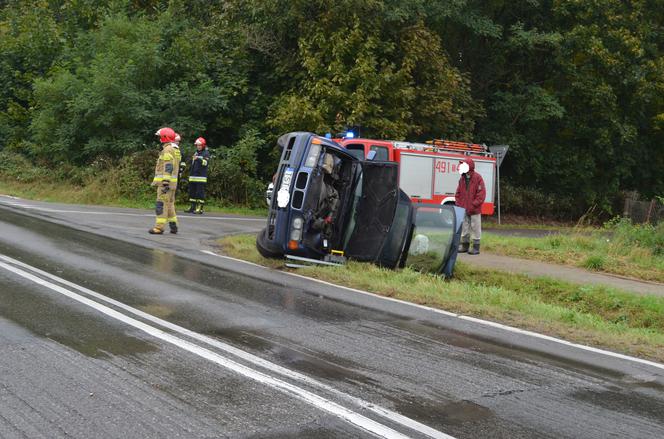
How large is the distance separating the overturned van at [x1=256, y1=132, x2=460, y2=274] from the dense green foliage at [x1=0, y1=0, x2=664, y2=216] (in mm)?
12299

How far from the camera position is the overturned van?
10.8m

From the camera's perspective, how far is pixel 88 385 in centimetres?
495

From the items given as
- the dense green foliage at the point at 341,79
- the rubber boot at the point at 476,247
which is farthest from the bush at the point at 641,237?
the dense green foliage at the point at 341,79

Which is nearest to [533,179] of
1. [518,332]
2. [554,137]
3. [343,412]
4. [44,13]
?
[554,137]

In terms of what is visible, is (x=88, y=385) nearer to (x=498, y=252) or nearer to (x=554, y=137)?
(x=498, y=252)

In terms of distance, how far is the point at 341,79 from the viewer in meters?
23.8

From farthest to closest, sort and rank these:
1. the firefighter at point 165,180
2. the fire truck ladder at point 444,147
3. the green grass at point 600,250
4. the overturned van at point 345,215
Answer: the fire truck ladder at point 444,147 < the firefighter at point 165,180 < the green grass at point 600,250 < the overturned van at point 345,215

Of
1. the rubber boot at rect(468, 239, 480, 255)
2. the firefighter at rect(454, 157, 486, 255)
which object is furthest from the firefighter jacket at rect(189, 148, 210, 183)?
the rubber boot at rect(468, 239, 480, 255)

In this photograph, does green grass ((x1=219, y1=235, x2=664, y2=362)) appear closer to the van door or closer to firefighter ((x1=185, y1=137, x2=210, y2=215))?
the van door

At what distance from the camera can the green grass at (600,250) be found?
12.9 meters

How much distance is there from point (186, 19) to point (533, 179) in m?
16.5

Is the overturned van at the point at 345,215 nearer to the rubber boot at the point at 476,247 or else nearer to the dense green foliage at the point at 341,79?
the rubber boot at the point at 476,247

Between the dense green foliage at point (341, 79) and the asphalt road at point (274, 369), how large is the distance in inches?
592

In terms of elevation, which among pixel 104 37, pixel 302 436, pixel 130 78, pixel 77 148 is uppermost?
pixel 104 37
